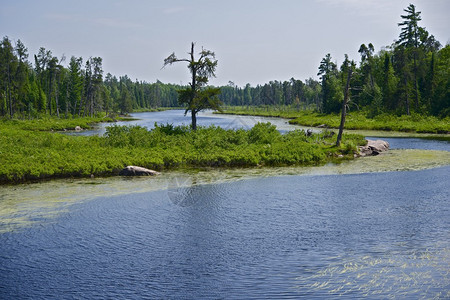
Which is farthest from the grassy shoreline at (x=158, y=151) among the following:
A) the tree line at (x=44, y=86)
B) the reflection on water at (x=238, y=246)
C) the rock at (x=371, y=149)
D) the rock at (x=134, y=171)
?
the tree line at (x=44, y=86)

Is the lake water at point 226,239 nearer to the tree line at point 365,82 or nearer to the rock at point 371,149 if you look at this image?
the rock at point 371,149

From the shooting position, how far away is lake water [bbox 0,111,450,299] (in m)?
12.1

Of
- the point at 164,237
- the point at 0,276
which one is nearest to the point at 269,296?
the point at 164,237

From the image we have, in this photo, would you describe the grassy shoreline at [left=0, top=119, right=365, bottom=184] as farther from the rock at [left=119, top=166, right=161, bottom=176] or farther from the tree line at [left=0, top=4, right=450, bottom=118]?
the tree line at [left=0, top=4, right=450, bottom=118]

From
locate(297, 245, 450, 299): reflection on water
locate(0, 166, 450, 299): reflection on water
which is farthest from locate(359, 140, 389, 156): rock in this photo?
locate(297, 245, 450, 299): reflection on water

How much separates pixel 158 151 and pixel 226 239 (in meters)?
19.3

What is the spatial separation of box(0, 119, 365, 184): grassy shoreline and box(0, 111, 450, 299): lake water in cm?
214

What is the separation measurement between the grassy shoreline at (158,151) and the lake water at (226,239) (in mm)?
2140

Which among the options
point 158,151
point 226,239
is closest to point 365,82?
point 158,151

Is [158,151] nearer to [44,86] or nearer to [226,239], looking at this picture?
[226,239]

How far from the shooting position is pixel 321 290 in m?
11.7

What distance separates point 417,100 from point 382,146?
148ft

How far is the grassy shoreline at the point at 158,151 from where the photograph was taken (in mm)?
28297

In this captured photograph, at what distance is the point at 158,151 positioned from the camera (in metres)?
34.2
